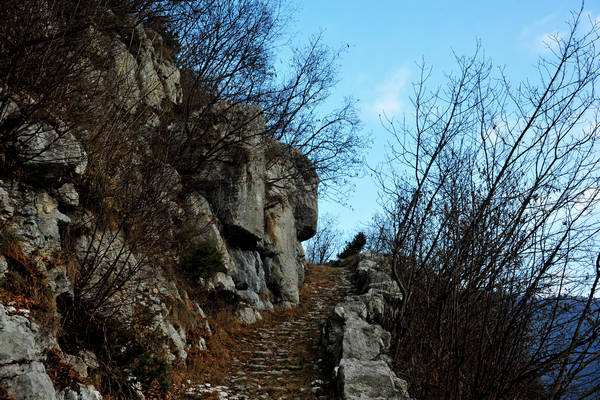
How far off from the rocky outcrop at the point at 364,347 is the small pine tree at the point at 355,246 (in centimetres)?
1967

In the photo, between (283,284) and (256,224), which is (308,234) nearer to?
(283,284)

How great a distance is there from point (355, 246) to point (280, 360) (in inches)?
1028

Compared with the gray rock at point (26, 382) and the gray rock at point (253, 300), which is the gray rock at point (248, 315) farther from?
the gray rock at point (26, 382)

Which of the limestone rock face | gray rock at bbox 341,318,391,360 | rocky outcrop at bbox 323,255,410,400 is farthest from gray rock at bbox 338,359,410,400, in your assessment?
the limestone rock face

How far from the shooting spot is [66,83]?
5.75 metres

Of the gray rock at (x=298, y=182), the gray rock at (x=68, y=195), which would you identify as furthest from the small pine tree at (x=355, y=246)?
the gray rock at (x=68, y=195)

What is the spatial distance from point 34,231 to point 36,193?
0.65m

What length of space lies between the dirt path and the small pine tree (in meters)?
19.6

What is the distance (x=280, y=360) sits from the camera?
9391 mm

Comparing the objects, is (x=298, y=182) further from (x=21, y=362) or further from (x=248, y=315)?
(x=21, y=362)

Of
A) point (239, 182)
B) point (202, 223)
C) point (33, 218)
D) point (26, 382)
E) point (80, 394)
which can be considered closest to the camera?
point (26, 382)

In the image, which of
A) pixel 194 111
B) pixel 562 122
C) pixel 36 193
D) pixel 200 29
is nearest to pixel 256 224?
pixel 194 111

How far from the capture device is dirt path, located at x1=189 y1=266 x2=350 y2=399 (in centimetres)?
749

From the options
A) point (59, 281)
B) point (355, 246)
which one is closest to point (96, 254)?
point (59, 281)
